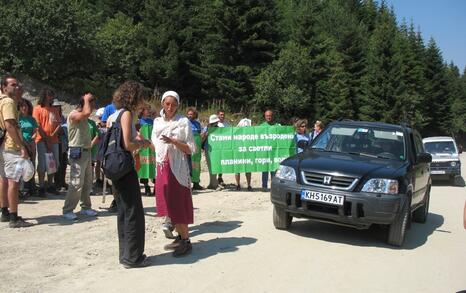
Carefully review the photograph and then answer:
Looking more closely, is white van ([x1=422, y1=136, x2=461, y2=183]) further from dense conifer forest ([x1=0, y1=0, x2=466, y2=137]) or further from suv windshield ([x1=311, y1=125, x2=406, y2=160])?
dense conifer forest ([x1=0, y1=0, x2=466, y2=137])

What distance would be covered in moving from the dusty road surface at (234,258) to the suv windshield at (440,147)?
11.0 metres

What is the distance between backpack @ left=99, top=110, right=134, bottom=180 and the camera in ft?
19.4

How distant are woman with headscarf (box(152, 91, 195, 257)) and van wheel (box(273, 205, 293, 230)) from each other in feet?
6.87

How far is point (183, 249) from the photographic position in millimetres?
6711

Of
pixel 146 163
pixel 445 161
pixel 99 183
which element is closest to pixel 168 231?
pixel 146 163

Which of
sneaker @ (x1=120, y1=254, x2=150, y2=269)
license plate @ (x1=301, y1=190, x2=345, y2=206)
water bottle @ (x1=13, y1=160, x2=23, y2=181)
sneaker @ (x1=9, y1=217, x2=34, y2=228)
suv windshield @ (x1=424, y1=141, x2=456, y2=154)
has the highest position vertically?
water bottle @ (x1=13, y1=160, x2=23, y2=181)

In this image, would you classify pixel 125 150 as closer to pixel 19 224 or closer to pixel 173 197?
pixel 173 197

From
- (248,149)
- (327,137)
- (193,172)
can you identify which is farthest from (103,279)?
(248,149)

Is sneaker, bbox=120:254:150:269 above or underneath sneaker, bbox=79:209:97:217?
underneath

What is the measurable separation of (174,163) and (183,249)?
3.78ft

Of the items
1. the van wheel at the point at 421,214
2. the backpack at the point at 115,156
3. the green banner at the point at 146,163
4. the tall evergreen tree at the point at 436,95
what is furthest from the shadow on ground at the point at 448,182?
the tall evergreen tree at the point at 436,95

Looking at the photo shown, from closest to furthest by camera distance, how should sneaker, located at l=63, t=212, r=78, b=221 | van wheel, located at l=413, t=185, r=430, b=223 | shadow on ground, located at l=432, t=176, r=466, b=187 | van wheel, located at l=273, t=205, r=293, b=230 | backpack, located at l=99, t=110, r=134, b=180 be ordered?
backpack, located at l=99, t=110, r=134, b=180 < van wheel, located at l=273, t=205, r=293, b=230 < sneaker, located at l=63, t=212, r=78, b=221 < van wheel, located at l=413, t=185, r=430, b=223 < shadow on ground, located at l=432, t=176, r=466, b=187

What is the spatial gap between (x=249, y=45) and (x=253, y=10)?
265cm

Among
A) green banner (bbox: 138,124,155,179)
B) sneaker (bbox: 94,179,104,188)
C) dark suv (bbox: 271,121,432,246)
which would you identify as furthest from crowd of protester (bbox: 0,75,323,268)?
dark suv (bbox: 271,121,432,246)
